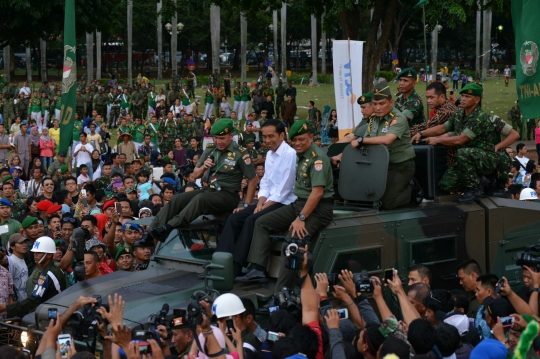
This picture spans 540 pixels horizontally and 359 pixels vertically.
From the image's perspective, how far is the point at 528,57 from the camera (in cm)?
1024

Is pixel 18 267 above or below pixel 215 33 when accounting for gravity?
below

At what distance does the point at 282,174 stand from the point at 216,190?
0.88m

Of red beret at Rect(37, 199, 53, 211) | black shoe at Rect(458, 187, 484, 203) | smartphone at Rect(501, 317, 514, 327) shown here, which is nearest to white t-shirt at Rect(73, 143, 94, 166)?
red beret at Rect(37, 199, 53, 211)

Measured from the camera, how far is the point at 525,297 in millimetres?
7734

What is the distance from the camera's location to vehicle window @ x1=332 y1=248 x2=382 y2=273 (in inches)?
325

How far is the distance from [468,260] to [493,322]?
1.95m

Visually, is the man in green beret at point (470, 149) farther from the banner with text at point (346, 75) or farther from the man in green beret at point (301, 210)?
the banner with text at point (346, 75)

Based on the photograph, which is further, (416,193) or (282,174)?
(416,193)

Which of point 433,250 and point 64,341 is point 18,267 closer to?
point 64,341

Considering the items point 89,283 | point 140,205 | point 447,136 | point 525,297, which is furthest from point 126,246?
point 525,297

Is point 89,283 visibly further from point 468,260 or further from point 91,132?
point 91,132

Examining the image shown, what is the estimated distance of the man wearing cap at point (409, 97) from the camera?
10156 millimetres

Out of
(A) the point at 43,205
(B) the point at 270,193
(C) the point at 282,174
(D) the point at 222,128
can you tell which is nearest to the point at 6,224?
(A) the point at 43,205

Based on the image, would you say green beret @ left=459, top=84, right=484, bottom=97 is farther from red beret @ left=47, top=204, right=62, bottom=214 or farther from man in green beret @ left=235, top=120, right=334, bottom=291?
red beret @ left=47, top=204, right=62, bottom=214
